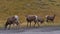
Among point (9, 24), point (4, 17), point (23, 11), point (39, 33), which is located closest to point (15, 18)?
point (9, 24)

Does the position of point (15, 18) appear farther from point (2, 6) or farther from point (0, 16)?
point (2, 6)

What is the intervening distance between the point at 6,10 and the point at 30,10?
11.3 ft

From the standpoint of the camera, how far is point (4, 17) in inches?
1251

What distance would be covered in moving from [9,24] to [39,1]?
1371cm

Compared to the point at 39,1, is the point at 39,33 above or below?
below

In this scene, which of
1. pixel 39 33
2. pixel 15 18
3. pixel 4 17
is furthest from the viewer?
pixel 4 17

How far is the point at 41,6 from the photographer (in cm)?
3525

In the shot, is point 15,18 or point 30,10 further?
A: point 30,10

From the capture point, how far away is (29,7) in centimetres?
A: 3506

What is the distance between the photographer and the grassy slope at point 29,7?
3378 cm

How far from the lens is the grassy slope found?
33.8m

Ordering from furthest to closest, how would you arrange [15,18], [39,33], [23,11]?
[23,11] → [15,18] → [39,33]

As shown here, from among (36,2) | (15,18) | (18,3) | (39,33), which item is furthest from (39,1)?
(39,33)

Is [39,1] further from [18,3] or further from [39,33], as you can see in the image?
[39,33]
